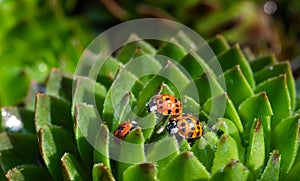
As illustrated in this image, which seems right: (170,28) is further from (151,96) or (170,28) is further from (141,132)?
(141,132)

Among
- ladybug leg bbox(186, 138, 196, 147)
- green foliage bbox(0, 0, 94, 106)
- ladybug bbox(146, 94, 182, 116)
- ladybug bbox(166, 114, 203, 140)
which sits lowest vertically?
ladybug leg bbox(186, 138, 196, 147)

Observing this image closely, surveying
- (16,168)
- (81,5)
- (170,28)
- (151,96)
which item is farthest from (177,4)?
(16,168)

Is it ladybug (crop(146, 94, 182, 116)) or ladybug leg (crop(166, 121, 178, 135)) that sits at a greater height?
ladybug (crop(146, 94, 182, 116))

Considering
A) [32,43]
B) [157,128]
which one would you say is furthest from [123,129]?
[32,43]

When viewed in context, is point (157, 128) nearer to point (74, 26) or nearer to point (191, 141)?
point (191, 141)

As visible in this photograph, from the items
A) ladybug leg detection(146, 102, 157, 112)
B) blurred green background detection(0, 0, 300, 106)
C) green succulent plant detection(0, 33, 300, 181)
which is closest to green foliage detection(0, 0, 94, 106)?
blurred green background detection(0, 0, 300, 106)

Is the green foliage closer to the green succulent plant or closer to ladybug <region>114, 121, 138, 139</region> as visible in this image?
the green succulent plant

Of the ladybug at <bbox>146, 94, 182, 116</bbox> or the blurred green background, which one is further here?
the blurred green background

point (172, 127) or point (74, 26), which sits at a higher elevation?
point (74, 26)
